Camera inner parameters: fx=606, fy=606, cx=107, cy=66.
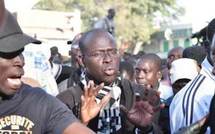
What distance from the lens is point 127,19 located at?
43.5 metres

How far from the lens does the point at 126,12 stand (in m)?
43.3

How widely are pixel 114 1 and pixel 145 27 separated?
326 cm

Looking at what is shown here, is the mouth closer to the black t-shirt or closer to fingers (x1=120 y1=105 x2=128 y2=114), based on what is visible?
fingers (x1=120 y1=105 x2=128 y2=114)

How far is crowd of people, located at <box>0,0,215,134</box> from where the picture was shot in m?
3.20

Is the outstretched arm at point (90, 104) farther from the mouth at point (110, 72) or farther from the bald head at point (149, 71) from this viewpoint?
the bald head at point (149, 71)

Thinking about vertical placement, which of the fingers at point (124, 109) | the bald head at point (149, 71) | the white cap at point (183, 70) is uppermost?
the white cap at point (183, 70)

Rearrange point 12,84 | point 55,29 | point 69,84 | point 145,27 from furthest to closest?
point 145,27, point 55,29, point 69,84, point 12,84

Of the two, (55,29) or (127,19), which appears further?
(127,19)

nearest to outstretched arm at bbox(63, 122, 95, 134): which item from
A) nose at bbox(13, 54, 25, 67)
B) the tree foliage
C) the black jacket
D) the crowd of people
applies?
the crowd of people

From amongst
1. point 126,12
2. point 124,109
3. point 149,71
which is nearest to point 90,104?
point 124,109

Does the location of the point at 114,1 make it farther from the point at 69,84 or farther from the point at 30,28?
the point at 69,84

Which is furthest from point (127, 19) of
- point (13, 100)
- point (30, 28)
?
point (13, 100)

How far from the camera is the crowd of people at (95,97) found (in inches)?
126

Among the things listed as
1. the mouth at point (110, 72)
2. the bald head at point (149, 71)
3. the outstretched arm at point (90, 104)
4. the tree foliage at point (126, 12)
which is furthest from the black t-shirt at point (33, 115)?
the tree foliage at point (126, 12)
